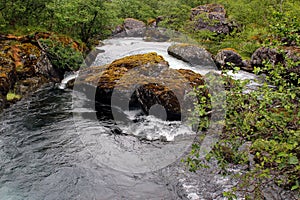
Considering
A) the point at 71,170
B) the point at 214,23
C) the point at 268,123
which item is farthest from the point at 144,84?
the point at 214,23

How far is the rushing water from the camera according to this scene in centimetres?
495

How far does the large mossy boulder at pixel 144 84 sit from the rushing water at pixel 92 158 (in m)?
0.58

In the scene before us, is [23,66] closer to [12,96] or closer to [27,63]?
[27,63]

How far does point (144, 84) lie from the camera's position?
8.74m

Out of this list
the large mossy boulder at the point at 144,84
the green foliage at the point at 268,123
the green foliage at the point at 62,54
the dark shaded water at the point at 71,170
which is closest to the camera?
the green foliage at the point at 268,123

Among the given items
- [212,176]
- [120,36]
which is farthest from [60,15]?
[120,36]

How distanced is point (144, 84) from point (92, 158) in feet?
11.5

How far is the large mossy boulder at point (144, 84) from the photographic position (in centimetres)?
820

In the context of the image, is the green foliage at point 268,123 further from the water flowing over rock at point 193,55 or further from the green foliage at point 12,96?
the water flowing over rock at point 193,55

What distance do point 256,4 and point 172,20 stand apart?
7.70m

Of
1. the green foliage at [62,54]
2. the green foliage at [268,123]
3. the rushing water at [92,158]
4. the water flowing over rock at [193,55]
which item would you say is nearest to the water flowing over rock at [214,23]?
the water flowing over rock at [193,55]

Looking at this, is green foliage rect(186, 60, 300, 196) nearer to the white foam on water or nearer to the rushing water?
the rushing water

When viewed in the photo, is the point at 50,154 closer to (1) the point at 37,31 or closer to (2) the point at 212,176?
(2) the point at 212,176

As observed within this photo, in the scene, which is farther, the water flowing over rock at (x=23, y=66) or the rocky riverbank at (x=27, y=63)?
the water flowing over rock at (x=23, y=66)
